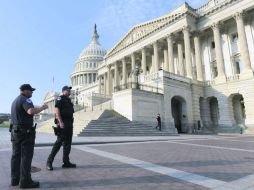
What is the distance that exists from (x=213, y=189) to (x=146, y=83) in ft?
89.6

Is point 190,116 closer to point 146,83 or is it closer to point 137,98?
point 146,83

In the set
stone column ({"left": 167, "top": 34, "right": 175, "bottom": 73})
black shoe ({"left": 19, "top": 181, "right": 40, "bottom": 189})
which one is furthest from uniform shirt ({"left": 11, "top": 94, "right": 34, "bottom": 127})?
stone column ({"left": 167, "top": 34, "right": 175, "bottom": 73})

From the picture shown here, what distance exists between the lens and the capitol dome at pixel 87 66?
116m

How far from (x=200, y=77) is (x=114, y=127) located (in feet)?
68.2

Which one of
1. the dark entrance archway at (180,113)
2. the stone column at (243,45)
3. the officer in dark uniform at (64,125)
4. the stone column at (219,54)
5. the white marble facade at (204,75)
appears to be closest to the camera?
the officer in dark uniform at (64,125)

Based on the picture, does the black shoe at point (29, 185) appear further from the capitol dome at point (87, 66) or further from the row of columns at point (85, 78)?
the row of columns at point (85, 78)

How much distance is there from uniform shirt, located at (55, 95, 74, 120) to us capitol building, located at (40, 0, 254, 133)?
61.1ft

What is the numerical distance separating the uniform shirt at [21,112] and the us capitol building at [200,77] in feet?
67.2

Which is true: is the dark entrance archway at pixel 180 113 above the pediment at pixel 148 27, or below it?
below

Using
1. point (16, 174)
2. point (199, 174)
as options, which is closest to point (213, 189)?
point (199, 174)

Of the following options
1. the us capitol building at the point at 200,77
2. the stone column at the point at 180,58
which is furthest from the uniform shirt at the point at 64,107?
the stone column at the point at 180,58

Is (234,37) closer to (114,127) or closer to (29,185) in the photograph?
(114,127)

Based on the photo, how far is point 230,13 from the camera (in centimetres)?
3391

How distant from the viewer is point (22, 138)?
15.0 ft
